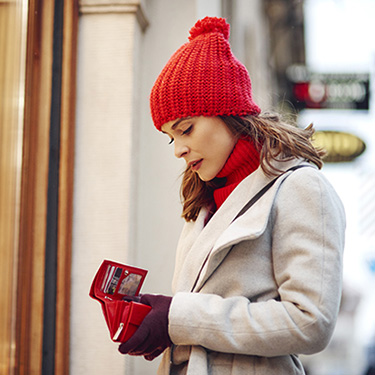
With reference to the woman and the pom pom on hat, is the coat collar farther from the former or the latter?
the pom pom on hat

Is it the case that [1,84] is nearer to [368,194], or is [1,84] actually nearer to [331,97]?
[331,97]

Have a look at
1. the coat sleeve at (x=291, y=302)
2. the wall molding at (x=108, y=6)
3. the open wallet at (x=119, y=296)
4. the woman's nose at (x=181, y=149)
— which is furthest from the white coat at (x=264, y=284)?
the wall molding at (x=108, y=6)

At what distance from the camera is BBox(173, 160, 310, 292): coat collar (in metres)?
1.79

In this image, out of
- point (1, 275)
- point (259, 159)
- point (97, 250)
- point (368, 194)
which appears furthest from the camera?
point (368, 194)

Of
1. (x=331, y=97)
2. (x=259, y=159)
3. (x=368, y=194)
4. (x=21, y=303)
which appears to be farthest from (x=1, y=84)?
(x=368, y=194)

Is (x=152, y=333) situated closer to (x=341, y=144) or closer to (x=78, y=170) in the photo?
(x=78, y=170)

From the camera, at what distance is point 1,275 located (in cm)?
250

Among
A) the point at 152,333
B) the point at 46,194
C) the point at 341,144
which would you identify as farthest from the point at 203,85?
the point at 341,144

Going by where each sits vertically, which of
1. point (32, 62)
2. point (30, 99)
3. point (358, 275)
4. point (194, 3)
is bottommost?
point (358, 275)

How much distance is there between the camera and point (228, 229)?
6.04 feet

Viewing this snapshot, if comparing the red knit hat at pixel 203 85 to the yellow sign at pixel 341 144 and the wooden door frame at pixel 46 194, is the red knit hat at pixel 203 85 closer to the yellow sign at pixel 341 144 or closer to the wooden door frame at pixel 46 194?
the wooden door frame at pixel 46 194

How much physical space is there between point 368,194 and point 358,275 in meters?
14.8

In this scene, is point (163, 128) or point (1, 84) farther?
point (1, 84)

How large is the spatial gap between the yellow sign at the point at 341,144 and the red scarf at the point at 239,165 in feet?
20.3
